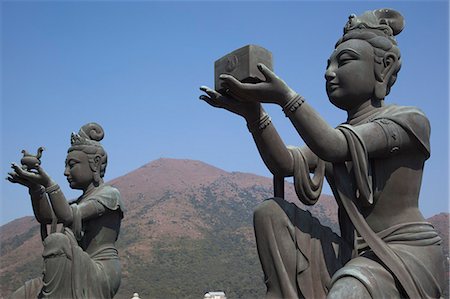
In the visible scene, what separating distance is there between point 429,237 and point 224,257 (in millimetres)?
29948

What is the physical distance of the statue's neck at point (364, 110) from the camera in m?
4.04

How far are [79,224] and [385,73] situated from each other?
376 centimetres

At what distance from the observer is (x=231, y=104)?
4062mm

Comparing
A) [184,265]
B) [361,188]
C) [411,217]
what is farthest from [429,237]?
[184,265]

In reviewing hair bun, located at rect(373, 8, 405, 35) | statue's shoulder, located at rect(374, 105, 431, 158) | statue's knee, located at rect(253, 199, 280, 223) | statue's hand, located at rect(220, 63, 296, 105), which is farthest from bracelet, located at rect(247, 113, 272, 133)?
hair bun, located at rect(373, 8, 405, 35)

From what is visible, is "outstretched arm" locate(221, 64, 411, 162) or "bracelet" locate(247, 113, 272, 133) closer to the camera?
"outstretched arm" locate(221, 64, 411, 162)

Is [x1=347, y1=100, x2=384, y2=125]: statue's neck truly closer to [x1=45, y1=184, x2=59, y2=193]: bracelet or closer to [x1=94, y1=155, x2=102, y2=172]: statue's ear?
[x1=45, y1=184, x2=59, y2=193]: bracelet

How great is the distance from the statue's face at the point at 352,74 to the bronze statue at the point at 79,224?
322cm

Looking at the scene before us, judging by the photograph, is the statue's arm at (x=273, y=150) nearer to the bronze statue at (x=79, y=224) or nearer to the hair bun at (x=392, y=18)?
the hair bun at (x=392, y=18)

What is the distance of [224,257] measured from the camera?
33125mm

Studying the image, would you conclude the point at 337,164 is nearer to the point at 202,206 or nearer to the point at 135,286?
the point at 135,286

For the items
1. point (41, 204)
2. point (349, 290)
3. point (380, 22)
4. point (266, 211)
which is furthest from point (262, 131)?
point (41, 204)

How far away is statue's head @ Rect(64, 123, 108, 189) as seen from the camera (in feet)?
22.4

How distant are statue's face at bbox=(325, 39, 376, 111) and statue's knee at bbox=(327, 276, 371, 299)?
1.26 metres
